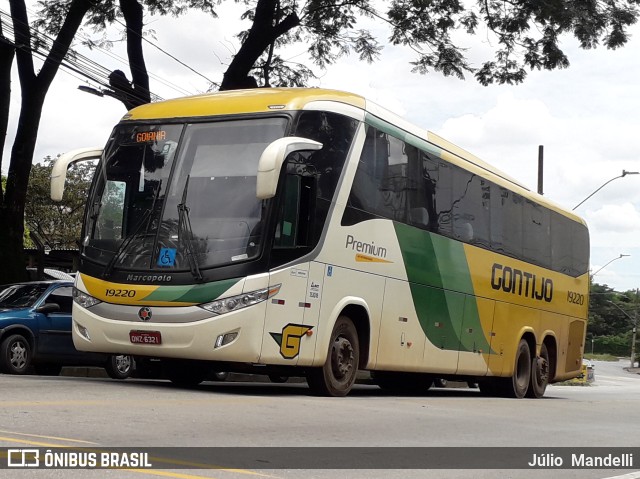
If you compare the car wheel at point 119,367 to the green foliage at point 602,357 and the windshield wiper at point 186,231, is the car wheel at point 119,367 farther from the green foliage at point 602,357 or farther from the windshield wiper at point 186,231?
the green foliage at point 602,357

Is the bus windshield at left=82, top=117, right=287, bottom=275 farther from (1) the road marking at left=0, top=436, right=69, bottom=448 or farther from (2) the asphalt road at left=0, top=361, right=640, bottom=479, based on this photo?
(1) the road marking at left=0, top=436, right=69, bottom=448

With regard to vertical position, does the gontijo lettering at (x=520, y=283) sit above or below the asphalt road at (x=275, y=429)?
above

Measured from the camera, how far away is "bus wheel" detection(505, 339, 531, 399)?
19.9 m

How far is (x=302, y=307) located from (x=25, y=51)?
12912 mm

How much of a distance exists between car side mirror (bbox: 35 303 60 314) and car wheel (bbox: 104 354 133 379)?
126 centimetres

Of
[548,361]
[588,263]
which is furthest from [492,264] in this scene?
[588,263]

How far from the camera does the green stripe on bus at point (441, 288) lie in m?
15.4

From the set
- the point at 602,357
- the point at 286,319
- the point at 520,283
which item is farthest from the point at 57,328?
the point at 602,357

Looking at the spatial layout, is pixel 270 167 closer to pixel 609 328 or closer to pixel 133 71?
pixel 133 71

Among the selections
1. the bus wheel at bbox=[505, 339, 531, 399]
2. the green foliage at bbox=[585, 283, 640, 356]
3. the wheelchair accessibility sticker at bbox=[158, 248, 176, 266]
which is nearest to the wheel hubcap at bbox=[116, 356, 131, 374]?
the wheelchair accessibility sticker at bbox=[158, 248, 176, 266]

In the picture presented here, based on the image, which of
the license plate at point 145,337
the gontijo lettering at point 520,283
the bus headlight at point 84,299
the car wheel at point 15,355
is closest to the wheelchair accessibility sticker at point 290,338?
the license plate at point 145,337

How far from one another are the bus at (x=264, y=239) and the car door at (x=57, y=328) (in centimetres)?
331

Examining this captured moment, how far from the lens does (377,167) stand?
14.3 metres

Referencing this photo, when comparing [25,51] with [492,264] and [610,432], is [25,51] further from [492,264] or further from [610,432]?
[610,432]
